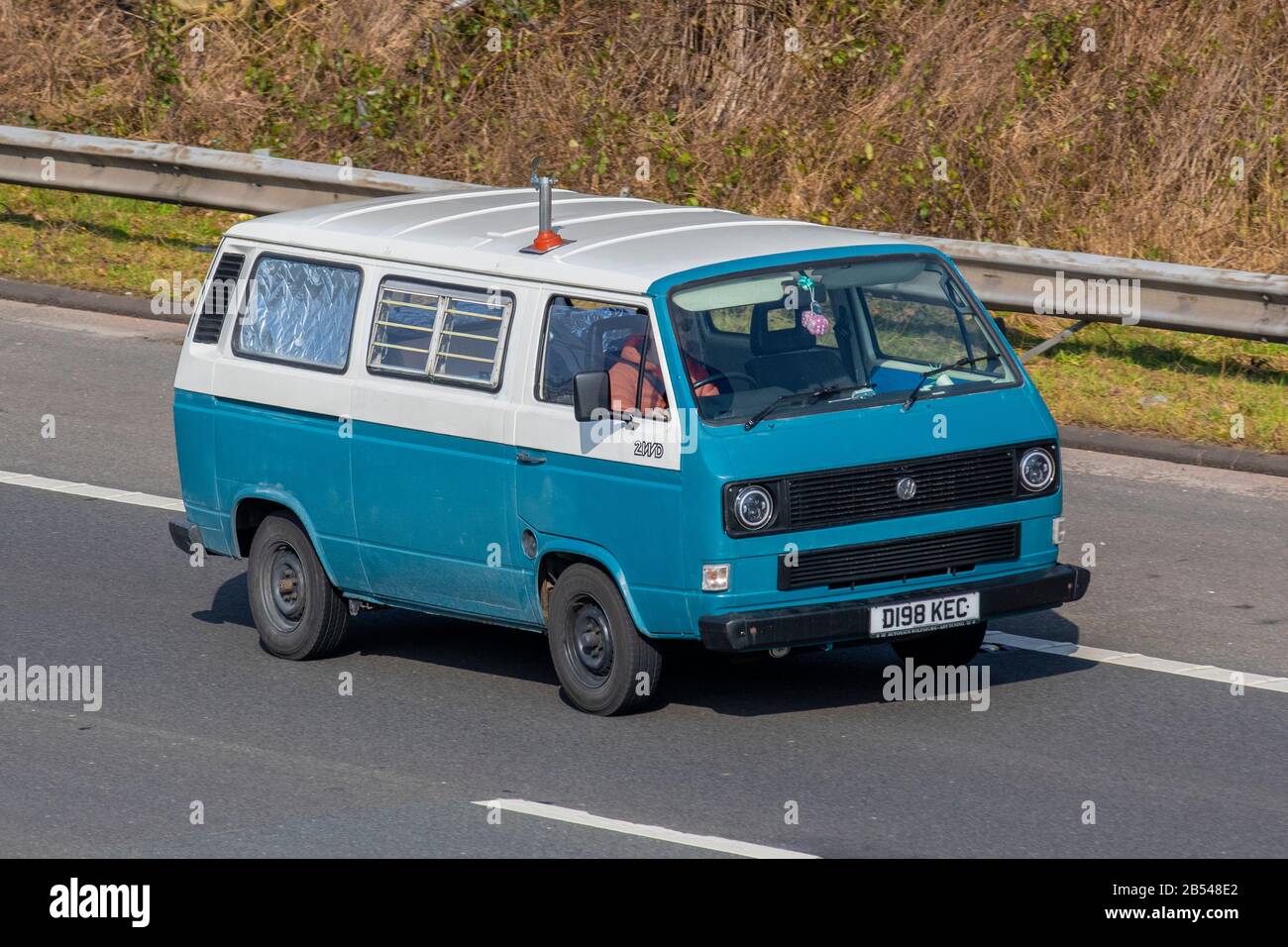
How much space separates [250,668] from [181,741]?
1105 mm

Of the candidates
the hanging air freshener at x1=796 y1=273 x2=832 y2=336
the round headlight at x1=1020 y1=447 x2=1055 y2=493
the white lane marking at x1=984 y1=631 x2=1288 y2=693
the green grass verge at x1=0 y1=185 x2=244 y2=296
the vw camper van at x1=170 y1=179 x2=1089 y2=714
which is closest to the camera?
the vw camper van at x1=170 y1=179 x2=1089 y2=714

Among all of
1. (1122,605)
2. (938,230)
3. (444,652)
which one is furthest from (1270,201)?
(444,652)

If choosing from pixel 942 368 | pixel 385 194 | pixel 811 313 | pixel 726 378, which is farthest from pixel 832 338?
pixel 385 194

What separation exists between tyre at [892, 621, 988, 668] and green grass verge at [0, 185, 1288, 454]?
445 cm

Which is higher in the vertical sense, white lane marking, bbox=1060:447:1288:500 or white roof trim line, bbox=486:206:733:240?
white roof trim line, bbox=486:206:733:240

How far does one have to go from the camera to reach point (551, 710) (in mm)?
8562

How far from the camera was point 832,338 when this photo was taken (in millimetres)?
8523

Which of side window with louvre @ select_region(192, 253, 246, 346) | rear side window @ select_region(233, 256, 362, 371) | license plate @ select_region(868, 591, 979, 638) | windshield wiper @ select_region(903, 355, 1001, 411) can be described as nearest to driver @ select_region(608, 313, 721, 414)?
windshield wiper @ select_region(903, 355, 1001, 411)

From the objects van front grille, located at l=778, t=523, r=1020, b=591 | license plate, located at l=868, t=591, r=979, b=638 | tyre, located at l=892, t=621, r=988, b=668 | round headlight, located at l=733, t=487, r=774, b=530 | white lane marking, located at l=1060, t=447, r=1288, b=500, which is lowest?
tyre, located at l=892, t=621, r=988, b=668

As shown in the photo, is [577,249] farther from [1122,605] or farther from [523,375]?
[1122,605]

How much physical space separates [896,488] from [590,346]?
137cm

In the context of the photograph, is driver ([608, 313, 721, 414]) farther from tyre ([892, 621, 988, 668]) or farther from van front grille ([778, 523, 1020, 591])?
tyre ([892, 621, 988, 668])

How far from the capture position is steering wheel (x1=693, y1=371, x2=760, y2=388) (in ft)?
26.3

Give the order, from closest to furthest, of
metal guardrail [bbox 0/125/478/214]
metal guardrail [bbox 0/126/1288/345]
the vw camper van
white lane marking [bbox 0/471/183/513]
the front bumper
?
the front bumper
the vw camper van
white lane marking [bbox 0/471/183/513]
metal guardrail [bbox 0/126/1288/345]
metal guardrail [bbox 0/125/478/214]
